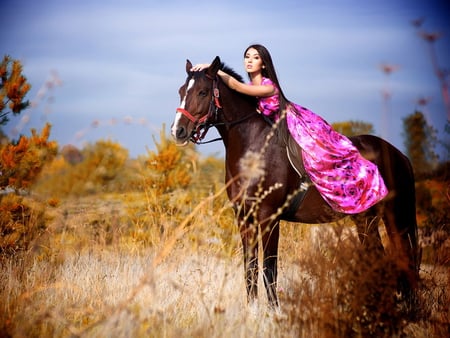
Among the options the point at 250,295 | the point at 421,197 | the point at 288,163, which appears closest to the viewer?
the point at 250,295

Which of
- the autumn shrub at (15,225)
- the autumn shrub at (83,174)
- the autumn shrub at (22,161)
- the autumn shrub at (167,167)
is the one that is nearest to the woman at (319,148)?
the autumn shrub at (83,174)

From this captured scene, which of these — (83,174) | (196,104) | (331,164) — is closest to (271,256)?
(331,164)

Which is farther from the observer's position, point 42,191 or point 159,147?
point 159,147

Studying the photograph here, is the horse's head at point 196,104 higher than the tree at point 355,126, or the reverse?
the tree at point 355,126

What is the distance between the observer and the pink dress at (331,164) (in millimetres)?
4535

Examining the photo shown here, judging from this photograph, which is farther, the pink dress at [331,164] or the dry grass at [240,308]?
the pink dress at [331,164]

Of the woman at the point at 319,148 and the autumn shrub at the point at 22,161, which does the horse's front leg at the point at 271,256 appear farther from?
the autumn shrub at the point at 22,161

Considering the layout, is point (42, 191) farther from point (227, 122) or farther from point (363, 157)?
point (363, 157)

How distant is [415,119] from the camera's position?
30.4 metres

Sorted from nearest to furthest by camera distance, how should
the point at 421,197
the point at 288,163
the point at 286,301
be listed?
the point at 286,301 < the point at 288,163 < the point at 421,197

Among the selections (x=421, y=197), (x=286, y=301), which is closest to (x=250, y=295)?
(x=286, y=301)

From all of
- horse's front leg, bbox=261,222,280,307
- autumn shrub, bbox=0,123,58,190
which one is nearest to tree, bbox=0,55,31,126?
autumn shrub, bbox=0,123,58,190

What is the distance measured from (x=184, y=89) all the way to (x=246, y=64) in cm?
75

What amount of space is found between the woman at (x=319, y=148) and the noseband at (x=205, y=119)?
0.57ft
